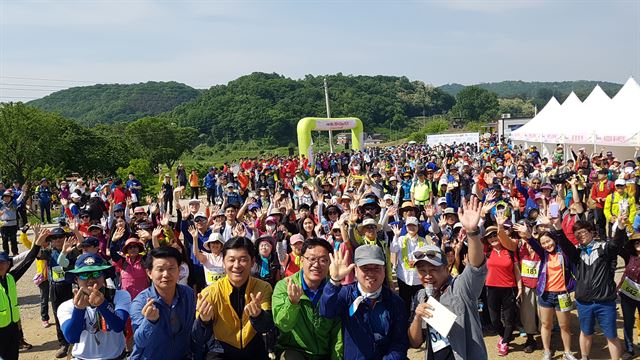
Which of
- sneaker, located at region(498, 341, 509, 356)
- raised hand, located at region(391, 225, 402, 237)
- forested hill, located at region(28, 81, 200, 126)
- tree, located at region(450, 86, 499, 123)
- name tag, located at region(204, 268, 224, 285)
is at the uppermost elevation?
forested hill, located at region(28, 81, 200, 126)

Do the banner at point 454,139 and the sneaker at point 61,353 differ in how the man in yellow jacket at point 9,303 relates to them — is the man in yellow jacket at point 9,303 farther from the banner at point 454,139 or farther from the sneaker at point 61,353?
the banner at point 454,139

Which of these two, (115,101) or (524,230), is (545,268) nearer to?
(524,230)

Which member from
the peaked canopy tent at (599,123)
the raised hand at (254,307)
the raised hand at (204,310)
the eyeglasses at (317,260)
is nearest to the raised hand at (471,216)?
the eyeglasses at (317,260)

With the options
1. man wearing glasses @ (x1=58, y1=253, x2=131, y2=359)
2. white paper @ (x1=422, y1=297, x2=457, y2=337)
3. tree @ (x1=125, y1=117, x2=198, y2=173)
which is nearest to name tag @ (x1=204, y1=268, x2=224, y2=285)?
man wearing glasses @ (x1=58, y1=253, x2=131, y2=359)

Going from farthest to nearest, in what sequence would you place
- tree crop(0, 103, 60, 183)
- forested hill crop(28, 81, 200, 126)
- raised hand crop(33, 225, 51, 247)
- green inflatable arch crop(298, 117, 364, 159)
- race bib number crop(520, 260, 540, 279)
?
forested hill crop(28, 81, 200, 126), tree crop(0, 103, 60, 183), green inflatable arch crop(298, 117, 364, 159), race bib number crop(520, 260, 540, 279), raised hand crop(33, 225, 51, 247)

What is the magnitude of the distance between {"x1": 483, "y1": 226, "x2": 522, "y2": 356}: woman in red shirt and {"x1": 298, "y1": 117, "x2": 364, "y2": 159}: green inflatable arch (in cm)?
2094

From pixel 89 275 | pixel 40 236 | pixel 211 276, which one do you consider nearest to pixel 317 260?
pixel 89 275

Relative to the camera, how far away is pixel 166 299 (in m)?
3.30

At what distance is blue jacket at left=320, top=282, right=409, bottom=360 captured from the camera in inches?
123

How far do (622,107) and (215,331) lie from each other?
19.2 meters

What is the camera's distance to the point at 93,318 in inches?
136

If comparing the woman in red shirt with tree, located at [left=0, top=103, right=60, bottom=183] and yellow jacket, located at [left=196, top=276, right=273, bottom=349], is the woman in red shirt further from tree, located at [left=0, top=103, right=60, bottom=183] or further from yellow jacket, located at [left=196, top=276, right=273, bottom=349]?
tree, located at [left=0, top=103, right=60, bottom=183]

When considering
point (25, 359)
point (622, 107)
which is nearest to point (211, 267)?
point (25, 359)

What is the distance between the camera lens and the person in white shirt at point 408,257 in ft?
20.1
